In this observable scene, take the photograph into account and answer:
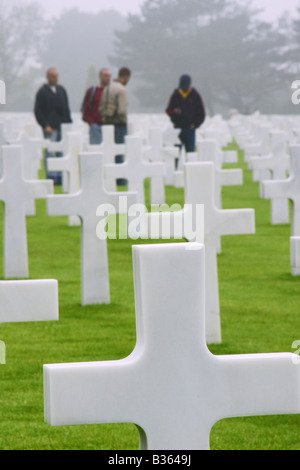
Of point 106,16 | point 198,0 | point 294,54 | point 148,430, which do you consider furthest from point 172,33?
point 148,430

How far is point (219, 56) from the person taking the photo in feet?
306

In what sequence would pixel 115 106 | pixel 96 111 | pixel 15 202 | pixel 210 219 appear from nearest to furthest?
1. pixel 210 219
2. pixel 15 202
3. pixel 115 106
4. pixel 96 111

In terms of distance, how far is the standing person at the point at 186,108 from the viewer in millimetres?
17719

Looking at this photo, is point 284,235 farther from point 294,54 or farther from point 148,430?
point 294,54

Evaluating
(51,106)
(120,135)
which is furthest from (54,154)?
(120,135)

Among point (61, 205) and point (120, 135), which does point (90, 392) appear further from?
point (120, 135)

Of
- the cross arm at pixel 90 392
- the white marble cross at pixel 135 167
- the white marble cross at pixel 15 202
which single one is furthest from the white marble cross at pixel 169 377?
the white marble cross at pixel 135 167

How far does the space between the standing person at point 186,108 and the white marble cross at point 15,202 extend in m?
8.28

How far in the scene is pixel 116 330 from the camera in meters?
7.30

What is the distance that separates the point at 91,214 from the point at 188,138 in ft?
33.7

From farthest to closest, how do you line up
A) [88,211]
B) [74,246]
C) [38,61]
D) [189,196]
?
[38,61]
[74,246]
[88,211]
[189,196]

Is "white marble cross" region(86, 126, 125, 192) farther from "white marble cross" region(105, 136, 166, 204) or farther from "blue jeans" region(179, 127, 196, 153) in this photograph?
"blue jeans" region(179, 127, 196, 153)

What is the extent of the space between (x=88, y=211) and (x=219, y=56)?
283ft

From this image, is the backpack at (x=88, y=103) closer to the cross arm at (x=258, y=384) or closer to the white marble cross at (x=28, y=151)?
the white marble cross at (x=28, y=151)
